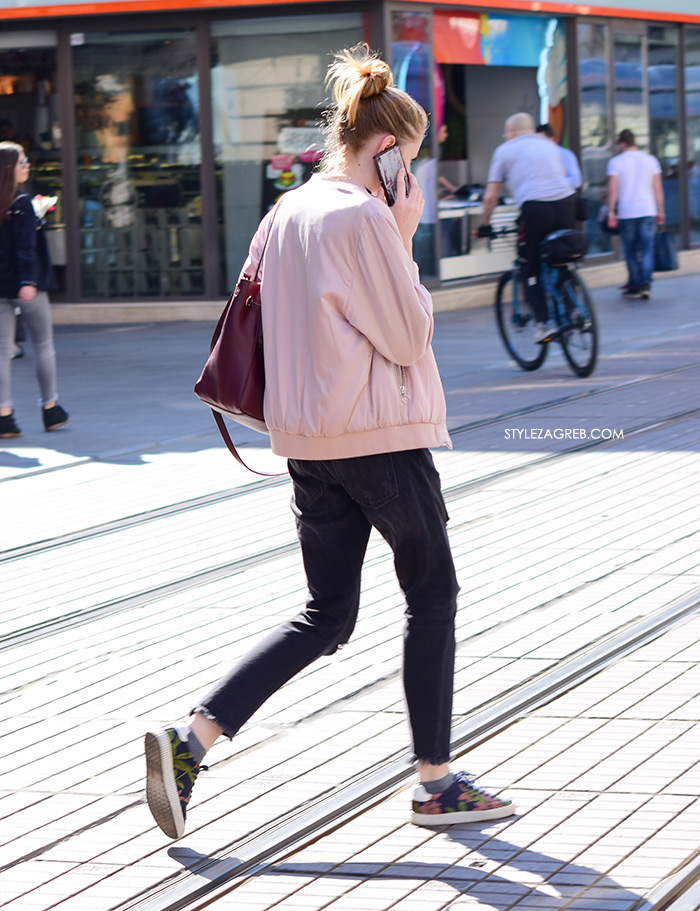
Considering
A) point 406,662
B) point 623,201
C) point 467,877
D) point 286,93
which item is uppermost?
point 286,93

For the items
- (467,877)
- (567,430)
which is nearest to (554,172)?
(567,430)

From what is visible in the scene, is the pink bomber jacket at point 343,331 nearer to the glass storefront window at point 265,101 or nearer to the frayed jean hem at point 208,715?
the frayed jean hem at point 208,715

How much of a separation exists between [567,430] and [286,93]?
9.45m

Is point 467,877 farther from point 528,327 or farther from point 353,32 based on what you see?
point 353,32

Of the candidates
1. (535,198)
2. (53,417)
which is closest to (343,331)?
(53,417)

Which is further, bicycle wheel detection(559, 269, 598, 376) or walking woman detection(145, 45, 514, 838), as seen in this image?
bicycle wheel detection(559, 269, 598, 376)

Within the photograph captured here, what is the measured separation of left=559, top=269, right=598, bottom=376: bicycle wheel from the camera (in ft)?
38.7

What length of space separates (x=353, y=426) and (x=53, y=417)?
7.16 meters

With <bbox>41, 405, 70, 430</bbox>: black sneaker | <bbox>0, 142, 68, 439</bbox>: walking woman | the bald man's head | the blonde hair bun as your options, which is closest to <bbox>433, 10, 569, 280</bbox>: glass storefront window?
the bald man's head

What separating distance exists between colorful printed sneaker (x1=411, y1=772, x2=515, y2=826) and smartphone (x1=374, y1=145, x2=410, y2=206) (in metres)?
1.38

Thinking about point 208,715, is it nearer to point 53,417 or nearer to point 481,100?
point 53,417

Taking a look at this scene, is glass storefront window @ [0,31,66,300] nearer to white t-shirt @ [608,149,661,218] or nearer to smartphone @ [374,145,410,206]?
white t-shirt @ [608,149,661,218]

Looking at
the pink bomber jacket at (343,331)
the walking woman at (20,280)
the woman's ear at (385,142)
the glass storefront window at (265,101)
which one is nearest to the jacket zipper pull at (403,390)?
the pink bomber jacket at (343,331)

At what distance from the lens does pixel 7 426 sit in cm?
1030
